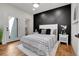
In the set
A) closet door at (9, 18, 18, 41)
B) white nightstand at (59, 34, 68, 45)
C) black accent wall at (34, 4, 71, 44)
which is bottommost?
white nightstand at (59, 34, 68, 45)

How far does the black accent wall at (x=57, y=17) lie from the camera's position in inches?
166

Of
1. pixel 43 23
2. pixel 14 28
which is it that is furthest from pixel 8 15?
pixel 43 23

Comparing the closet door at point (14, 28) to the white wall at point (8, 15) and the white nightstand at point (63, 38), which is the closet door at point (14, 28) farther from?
the white nightstand at point (63, 38)

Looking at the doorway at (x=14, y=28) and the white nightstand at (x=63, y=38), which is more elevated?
the doorway at (x=14, y=28)

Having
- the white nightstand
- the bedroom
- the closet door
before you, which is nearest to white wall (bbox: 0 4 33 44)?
the bedroom

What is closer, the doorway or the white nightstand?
the white nightstand

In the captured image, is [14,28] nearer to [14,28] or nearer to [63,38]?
[14,28]

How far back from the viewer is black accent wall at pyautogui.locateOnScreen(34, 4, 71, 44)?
13.8 ft

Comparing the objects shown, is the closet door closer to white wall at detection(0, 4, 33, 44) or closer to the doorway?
the doorway

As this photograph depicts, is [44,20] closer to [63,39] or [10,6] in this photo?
[63,39]

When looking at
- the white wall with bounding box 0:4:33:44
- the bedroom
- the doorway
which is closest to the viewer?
the bedroom

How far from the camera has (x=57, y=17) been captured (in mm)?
4570

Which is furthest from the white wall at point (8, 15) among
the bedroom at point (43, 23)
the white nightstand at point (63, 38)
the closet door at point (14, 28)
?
the white nightstand at point (63, 38)

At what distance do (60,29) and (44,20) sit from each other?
125 cm
